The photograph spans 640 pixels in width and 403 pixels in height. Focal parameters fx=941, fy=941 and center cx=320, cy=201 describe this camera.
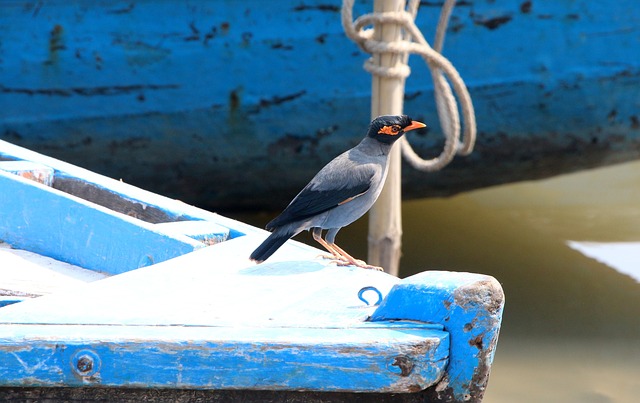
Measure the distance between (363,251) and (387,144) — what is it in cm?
270

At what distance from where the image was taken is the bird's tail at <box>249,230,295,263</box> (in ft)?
6.82

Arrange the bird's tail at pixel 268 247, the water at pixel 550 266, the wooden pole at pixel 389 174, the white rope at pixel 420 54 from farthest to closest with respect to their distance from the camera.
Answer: the wooden pole at pixel 389 174 < the white rope at pixel 420 54 < the water at pixel 550 266 < the bird's tail at pixel 268 247

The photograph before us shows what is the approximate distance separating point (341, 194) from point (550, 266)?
2.81m

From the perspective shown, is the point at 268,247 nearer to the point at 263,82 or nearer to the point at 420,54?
the point at 420,54

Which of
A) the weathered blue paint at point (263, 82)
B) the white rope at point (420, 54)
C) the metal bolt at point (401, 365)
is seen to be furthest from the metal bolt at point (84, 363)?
the weathered blue paint at point (263, 82)

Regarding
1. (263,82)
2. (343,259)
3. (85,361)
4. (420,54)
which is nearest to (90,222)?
(343,259)

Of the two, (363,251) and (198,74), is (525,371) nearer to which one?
(363,251)

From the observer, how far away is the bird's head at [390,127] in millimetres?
2329

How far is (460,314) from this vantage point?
62.1 inches

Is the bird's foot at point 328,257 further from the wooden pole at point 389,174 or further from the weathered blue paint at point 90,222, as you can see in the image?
the wooden pole at point 389,174

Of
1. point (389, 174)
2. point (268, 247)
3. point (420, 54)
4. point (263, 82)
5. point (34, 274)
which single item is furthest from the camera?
point (263, 82)

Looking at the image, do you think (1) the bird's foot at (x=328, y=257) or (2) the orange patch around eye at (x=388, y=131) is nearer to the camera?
(1) the bird's foot at (x=328, y=257)

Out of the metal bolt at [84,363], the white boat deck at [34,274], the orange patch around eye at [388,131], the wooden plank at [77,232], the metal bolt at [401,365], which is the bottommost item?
the metal bolt at [84,363]

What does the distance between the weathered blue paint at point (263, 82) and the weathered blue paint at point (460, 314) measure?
310cm
